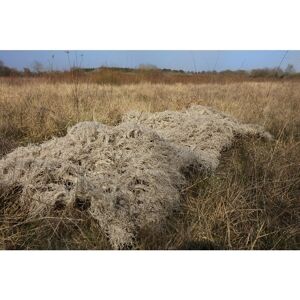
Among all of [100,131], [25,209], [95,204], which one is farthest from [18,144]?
[95,204]

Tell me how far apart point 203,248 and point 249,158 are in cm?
127

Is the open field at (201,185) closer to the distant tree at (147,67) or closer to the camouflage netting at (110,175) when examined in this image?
the camouflage netting at (110,175)

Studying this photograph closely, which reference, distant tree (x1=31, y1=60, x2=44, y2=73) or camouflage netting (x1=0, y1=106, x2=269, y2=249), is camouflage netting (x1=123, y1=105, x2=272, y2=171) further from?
distant tree (x1=31, y1=60, x2=44, y2=73)

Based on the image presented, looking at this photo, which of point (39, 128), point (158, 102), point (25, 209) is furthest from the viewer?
point (158, 102)

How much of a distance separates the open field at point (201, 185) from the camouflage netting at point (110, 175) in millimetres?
84

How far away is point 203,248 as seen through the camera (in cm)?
222

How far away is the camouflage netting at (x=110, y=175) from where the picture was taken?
2.34m

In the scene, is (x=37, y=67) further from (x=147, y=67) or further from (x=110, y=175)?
(x=110, y=175)

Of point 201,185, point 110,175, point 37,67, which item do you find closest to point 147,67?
point 37,67

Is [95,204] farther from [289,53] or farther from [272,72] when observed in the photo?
[272,72]

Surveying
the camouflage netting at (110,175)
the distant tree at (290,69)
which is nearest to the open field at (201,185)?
the camouflage netting at (110,175)

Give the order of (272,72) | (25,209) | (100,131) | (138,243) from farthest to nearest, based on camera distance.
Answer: (272,72) → (100,131) → (25,209) → (138,243)

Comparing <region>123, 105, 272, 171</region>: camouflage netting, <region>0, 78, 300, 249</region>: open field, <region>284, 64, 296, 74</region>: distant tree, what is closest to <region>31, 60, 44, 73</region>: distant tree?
<region>0, 78, 300, 249</region>: open field

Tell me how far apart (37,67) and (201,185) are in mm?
2665
